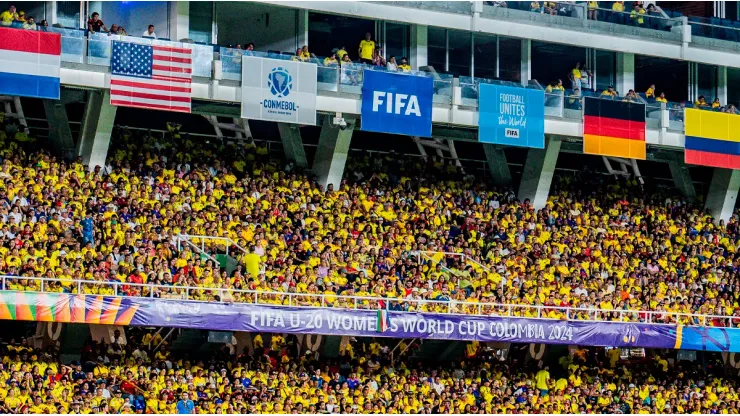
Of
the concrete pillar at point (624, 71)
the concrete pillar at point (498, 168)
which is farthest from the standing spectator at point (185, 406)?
the concrete pillar at point (624, 71)

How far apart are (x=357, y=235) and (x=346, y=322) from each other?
397cm

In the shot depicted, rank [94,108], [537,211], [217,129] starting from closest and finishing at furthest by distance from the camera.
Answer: [94,108] → [217,129] → [537,211]

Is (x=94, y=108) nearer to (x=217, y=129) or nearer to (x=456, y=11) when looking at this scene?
(x=217, y=129)

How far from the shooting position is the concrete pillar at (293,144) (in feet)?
149

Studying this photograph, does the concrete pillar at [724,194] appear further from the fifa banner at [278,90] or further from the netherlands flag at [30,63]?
the netherlands flag at [30,63]

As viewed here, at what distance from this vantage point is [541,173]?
48594mm

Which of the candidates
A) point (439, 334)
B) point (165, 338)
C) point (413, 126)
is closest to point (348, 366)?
point (439, 334)

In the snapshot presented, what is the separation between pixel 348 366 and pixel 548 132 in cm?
1098

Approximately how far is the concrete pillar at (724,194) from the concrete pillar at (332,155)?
1340cm

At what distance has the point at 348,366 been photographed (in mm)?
40125

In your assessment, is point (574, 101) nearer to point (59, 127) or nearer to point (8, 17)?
point (59, 127)

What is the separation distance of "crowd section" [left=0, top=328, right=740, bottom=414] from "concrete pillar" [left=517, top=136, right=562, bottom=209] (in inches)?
219

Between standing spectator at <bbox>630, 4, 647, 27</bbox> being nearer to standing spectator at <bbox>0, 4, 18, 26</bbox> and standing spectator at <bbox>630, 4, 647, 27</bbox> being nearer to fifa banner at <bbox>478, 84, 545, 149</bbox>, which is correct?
fifa banner at <bbox>478, 84, 545, 149</bbox>

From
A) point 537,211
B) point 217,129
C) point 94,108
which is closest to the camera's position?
point 94,108
